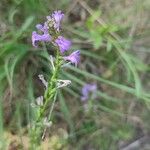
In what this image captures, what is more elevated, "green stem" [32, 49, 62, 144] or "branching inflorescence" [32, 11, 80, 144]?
"branching inflorescence" [32, 11, 80, 144]

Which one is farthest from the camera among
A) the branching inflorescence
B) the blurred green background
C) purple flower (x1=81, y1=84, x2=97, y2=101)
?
purple flower (x1=81, y1=84, x2=97, y2=101)

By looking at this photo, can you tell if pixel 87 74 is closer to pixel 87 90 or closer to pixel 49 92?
pixel 87 90

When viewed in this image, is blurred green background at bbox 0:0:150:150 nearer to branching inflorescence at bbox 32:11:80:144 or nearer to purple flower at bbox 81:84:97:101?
purple flower at bbox 81:84:97:101

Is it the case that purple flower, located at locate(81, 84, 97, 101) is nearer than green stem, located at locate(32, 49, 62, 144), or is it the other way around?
green stem, located at locate(32, 49, 62, 144)

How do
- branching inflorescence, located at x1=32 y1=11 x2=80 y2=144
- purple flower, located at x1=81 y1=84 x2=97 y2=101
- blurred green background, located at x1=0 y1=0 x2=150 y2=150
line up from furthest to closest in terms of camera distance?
1. purple flower, located at x1=81 y1=84 x2=97 y2=101
2. blurred green background, located at x1=0 y1=0 x2=150 y2=150
3. branching inflorescence, located at x1=32 y1=11 x2=80 y2=144

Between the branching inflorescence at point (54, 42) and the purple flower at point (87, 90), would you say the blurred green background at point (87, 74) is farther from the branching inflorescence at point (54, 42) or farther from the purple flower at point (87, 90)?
the branching inflorescence at point (54, 42)

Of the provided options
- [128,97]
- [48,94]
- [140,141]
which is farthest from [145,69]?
[48,94]

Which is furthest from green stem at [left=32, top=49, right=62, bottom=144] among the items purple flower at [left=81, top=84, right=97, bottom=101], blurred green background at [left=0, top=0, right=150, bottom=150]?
purple flower at [left=81, top=84, right=97, bottom=101]

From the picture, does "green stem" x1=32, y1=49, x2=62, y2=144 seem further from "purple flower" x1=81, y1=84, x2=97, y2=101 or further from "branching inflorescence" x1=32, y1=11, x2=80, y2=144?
"purple flower" x1=81, y1=84, x2=97, y2=101

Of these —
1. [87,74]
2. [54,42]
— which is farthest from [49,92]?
[87,74]
